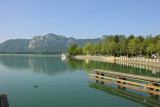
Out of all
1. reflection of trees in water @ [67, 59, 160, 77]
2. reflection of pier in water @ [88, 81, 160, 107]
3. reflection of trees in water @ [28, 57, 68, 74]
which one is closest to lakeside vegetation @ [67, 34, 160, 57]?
reflection of trees in water @ [67, 59, 160, 77]

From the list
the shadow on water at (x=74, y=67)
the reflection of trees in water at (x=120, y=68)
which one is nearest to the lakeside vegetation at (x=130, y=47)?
the reflection of trees in water at (x=120, y=68)

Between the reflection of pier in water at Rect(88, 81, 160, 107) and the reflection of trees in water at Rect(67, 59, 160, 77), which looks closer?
the reflection of pier in water at Rect(88, 81, 160, 107)

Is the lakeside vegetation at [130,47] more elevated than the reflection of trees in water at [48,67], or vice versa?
the lakeside vegetation at [130,47]

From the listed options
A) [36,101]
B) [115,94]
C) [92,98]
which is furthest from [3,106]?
[115,94]

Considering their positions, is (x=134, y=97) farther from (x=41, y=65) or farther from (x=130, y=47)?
(x=130, y=47)

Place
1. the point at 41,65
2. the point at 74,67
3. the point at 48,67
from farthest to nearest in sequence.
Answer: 1. the point at 41,65
2. the point at 48,67
3. the point at 74,67

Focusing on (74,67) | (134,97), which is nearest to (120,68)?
(74,67)

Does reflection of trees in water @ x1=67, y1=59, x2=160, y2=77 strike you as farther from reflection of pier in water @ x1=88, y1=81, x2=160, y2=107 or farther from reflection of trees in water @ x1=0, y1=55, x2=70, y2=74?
reflection of pier in water @ x1=88, y1=81, x2=160, y2=107

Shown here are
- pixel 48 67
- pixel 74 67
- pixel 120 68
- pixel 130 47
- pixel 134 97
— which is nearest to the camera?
pixel 134 97

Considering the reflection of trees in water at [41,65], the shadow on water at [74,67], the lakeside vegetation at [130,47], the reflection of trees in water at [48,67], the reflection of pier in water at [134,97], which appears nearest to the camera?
the reflection of pier in water at [134,97]

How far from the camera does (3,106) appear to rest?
7477 millimetres

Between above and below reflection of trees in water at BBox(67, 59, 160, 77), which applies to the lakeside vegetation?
above

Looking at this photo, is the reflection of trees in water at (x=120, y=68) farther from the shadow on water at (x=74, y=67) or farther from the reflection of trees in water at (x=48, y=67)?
the reflection of trees in water at (x=48, y=67)

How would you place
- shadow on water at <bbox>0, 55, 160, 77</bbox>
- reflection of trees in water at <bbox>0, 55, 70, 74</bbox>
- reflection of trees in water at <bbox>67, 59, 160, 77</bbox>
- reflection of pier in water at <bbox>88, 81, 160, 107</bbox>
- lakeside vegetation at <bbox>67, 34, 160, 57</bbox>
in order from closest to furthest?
reflection of pier in water at <bbox>88, 81, 160, 107</bbox> < reflection of trees in water at <bbox>67, 59, 160, 77</bbox> < shadow on water at <bbox>0, 55, 160, 77</bbox> < reflection of trees in water at <bbox>0, 55, 70, 74</bbox> < lakeside vegetation at <bbox>67, 34, 160, 57</bbox>
